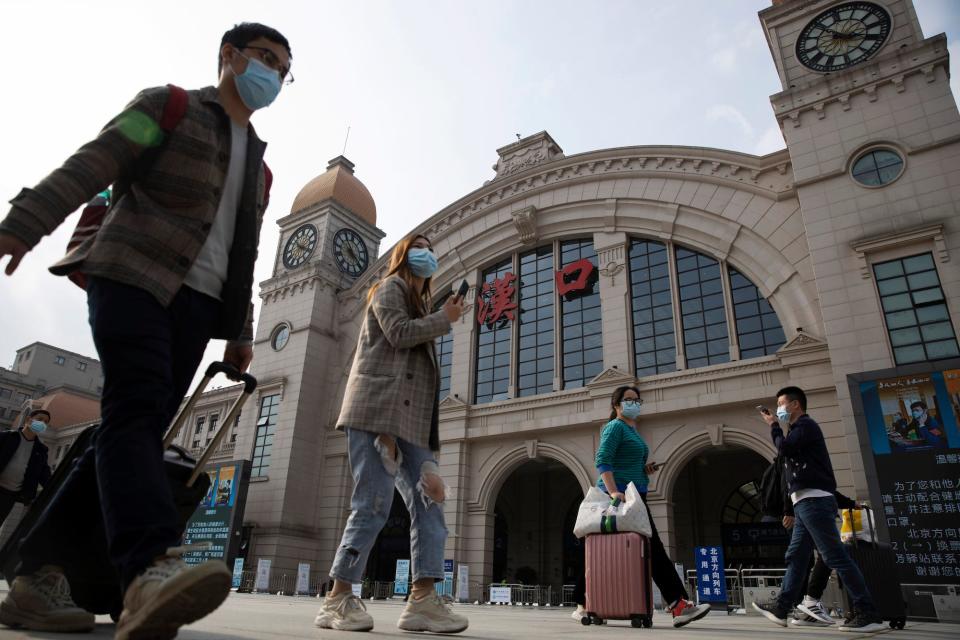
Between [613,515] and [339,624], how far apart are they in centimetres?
271

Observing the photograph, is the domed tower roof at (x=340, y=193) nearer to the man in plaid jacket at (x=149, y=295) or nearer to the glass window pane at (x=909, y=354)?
the glass window pane at (x=909, y=354)

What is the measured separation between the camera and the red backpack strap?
2256 millimetres

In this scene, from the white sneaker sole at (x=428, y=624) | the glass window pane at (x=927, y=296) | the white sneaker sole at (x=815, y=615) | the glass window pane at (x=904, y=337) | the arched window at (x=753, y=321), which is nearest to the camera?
the white sneaker sole at (x=428, y=624)

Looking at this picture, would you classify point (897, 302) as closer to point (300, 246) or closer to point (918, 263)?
point (918, 263)

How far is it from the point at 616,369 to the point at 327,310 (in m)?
12.2

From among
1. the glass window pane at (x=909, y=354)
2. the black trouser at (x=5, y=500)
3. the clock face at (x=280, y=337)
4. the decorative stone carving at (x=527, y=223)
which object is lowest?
the black trouser at (x=5, y=500)

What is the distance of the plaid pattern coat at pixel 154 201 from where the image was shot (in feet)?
6.31

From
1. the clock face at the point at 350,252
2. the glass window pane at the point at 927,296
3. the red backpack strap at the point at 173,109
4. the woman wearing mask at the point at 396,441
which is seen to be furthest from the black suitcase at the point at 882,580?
the clock face at the point at 350,252

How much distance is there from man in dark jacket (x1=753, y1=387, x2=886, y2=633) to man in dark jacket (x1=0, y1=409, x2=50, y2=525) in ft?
23.7

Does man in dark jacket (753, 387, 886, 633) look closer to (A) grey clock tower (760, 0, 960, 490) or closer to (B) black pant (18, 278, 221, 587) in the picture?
(B) black pant (18, 278, 221, 587)

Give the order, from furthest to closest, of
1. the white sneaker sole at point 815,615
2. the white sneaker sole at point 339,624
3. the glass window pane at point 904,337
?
1. the glass window pane at point 904,337
2. the white sneaker sole at point 815,615
3. the white sneaker sole at point 339,624

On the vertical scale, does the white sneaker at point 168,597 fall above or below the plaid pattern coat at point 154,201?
below

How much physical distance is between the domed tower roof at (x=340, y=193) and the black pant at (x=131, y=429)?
23.8 metres

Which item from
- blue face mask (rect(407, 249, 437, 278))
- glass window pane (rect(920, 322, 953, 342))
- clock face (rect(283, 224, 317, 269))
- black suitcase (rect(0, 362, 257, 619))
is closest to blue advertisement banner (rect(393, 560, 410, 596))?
clock face (rect(283, 224, 317, 269))
